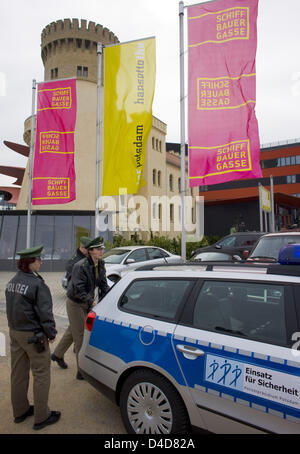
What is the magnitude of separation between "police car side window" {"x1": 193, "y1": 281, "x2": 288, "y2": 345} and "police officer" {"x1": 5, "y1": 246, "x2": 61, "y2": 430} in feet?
5.21

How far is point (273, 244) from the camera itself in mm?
6398

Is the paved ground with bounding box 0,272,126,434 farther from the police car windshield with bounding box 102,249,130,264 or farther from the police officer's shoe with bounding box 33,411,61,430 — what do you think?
the police car windshield with bounding box 102,249,130,264

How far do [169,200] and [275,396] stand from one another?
130 ft

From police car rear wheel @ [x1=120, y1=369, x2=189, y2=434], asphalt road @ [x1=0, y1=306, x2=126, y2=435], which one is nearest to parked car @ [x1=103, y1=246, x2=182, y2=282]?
asphalt road @ [x1=0, y1=306, x2=126, y2=435]

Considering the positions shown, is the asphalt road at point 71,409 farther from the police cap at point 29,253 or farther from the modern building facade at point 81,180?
the modern building facade at point 81,180

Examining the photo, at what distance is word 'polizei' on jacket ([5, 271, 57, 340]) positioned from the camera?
3.09 meters

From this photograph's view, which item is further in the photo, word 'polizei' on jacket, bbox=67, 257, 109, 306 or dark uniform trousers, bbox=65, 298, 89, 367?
dark uniform trousers, bbox=65, 298, 89, 367

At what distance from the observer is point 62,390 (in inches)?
156

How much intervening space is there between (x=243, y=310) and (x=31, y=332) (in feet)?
6.84

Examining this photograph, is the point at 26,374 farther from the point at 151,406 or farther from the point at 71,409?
the point at 151,406

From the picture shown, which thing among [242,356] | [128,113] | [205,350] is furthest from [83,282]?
[128,113]

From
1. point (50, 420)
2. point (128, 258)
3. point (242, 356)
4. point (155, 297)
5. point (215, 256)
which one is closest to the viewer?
point (242, 356)
